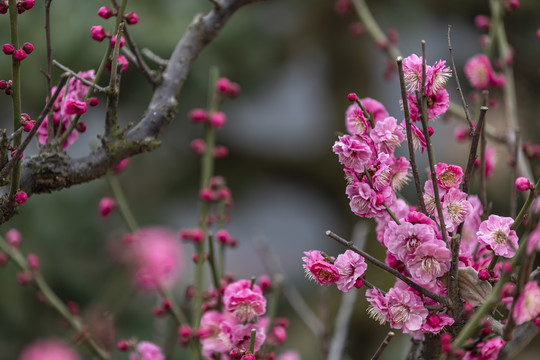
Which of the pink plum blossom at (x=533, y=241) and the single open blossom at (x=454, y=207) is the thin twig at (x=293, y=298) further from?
the pink plum blossom at (x=533, y=241)

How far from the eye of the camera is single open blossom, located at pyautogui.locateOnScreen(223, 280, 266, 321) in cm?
57

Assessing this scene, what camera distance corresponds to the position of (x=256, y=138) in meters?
3.28

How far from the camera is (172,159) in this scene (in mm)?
2936

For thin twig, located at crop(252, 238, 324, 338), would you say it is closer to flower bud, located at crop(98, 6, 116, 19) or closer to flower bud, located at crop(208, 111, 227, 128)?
flower bud, located at crop(208, 111, 227, 128)

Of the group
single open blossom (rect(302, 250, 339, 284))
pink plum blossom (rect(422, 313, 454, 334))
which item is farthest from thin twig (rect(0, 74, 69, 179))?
pink plum blossom (rect(422, 313, 454, 334))

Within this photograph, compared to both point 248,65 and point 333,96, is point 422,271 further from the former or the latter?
point 333,96

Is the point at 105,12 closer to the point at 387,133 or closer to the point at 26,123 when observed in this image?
the point at 26,123

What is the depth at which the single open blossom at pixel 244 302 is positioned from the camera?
567mm

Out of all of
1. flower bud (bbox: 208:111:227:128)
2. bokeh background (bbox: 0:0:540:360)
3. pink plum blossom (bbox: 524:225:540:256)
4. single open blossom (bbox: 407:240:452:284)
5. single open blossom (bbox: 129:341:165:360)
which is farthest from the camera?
bokeh background (bbox: 0:0:540:360)

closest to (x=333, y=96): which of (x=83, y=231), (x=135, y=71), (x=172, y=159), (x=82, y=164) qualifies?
(x=172, y=159)

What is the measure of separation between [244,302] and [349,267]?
126 mm

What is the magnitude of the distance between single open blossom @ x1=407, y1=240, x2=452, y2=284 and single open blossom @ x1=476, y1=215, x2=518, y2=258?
0.04 meters

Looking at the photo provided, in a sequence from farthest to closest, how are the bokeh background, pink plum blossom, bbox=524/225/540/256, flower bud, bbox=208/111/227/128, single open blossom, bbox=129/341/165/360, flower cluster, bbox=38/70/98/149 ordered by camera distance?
the bokeh background < flower bud, bbox=208/111/227/128 < single open blossom, bbox=129/341/165/360 < flower cluster, bbox=38/70/98/149 < pink plum blossom, bbox=524/225/540/256

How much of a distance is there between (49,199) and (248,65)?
3.21ft
